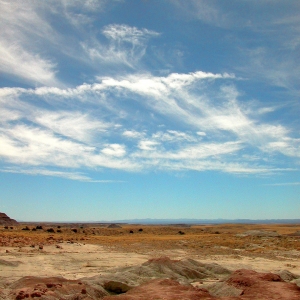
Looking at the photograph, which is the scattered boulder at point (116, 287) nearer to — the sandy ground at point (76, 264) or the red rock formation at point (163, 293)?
the red rock formation at point (163, 293)

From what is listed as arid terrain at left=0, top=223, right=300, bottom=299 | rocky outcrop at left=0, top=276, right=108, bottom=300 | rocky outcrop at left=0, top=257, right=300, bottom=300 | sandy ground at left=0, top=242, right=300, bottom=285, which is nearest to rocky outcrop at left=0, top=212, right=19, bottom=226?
sandy ground at left=0, top=242, right=300, bottom=285

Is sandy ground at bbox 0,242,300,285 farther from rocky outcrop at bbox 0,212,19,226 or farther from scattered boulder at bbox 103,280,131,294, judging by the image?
rocky outcrop at bbox 0,212,19,226

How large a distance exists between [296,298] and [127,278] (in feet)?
31.6

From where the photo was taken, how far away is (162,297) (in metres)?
13.2

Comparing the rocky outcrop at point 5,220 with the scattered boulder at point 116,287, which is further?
the rocky outcrop at point 5,220

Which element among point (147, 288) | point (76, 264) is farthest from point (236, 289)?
point (76, 264)

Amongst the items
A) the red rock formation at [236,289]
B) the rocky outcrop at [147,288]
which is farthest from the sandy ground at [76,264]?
the red rock formation at [236,289]

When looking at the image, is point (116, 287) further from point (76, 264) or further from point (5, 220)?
point (5, 220)

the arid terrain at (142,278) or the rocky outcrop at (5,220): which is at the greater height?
the rocky outcrop at (5,220)

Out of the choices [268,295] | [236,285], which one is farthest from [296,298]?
[236,285]

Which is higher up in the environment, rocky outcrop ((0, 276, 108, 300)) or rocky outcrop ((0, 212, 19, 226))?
rocky outcrop ((0, 212, 19, 226))

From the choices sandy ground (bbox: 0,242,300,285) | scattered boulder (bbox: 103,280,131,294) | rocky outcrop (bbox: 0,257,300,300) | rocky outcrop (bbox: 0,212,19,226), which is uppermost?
rocky outcrop (bbox: 0,212,19,226)

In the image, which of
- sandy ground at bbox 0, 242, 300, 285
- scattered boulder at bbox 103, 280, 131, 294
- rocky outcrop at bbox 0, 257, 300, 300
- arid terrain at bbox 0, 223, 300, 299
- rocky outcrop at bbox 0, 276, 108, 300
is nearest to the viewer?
rocky outcrop at bbox 0, 276, 108, 300

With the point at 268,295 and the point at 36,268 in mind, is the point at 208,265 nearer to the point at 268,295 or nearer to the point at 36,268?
the point at 268,295
